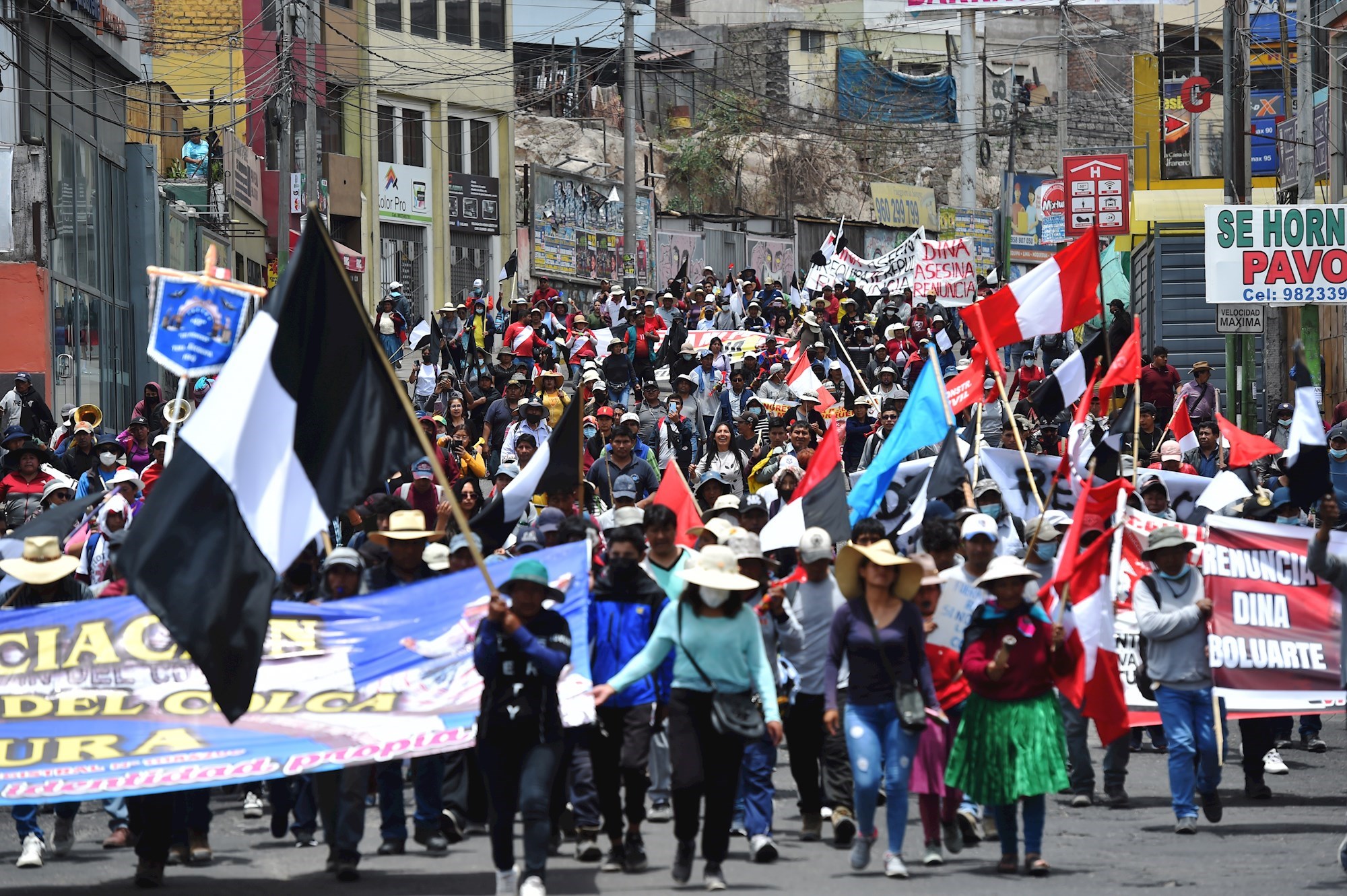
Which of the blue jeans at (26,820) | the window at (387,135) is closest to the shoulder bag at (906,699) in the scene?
the blue jeans at (26,820)

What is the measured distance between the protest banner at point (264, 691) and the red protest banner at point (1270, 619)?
374 cm

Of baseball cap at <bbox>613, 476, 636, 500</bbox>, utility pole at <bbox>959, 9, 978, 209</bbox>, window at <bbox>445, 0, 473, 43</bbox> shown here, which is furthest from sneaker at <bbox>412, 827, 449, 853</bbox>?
window at <bbox>445, 0, 473, 43</bbox>

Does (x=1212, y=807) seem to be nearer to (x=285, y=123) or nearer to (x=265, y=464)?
(x=265, y=464)

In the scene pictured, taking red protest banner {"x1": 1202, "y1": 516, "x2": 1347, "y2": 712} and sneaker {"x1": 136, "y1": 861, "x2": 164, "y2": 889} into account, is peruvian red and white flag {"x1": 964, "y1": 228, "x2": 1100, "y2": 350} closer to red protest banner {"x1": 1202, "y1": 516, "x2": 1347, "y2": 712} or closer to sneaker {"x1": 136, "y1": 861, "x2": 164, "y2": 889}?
red protest banner {"x1": 1202, "y1": 516, "x2": 1347, "y2": 712}

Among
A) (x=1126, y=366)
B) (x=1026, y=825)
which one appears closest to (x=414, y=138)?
(x=1126, y=366)

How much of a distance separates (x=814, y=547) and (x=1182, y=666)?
1982 millimetres

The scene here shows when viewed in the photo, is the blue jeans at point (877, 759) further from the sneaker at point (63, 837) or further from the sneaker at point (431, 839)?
the sneaker at point (63, 837)

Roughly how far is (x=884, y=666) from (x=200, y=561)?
10.2ft

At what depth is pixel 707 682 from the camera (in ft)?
29.7

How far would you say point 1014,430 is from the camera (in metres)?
12.2

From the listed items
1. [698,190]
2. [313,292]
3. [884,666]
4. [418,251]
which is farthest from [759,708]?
[698,190]

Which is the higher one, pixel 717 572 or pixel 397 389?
pixel 397 389

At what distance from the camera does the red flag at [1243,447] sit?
15.6m

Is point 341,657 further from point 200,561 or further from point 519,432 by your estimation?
point 519,432
